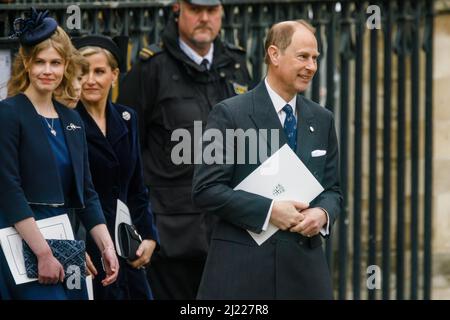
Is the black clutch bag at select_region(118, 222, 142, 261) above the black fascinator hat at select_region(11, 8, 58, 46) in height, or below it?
below

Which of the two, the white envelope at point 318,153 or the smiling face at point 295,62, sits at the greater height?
the smiling face at point 295,62

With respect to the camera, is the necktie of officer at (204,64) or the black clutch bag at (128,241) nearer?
the black clutch bag at (128,241)

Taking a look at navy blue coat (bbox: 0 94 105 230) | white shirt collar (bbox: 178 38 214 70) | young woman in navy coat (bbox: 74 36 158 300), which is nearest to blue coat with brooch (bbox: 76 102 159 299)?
young woman in navy coat (bbox: 74 36 158 300)

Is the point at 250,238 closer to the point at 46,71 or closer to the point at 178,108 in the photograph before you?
the point at 46,71

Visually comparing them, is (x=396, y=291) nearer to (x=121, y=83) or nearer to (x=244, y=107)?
(x=121, y=83)

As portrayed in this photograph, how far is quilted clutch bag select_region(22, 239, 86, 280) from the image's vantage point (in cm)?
612

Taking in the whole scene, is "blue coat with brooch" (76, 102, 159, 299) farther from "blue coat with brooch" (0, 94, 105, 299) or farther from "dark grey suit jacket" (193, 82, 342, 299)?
"dark grey suit jacket" (193, 82, 342, 299)

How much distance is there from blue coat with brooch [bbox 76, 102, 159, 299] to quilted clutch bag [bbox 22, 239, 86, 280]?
811mm

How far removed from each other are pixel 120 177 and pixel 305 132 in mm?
1291

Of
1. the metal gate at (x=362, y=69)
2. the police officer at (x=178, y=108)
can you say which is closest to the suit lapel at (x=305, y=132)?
the police officer at (x=178, y=108)

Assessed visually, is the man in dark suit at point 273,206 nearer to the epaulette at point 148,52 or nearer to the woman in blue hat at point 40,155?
the woman in blue hat at point 40,155

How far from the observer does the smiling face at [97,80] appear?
734cm

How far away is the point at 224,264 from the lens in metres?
6.31

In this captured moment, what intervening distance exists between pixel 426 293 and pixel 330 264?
2.26 ft
